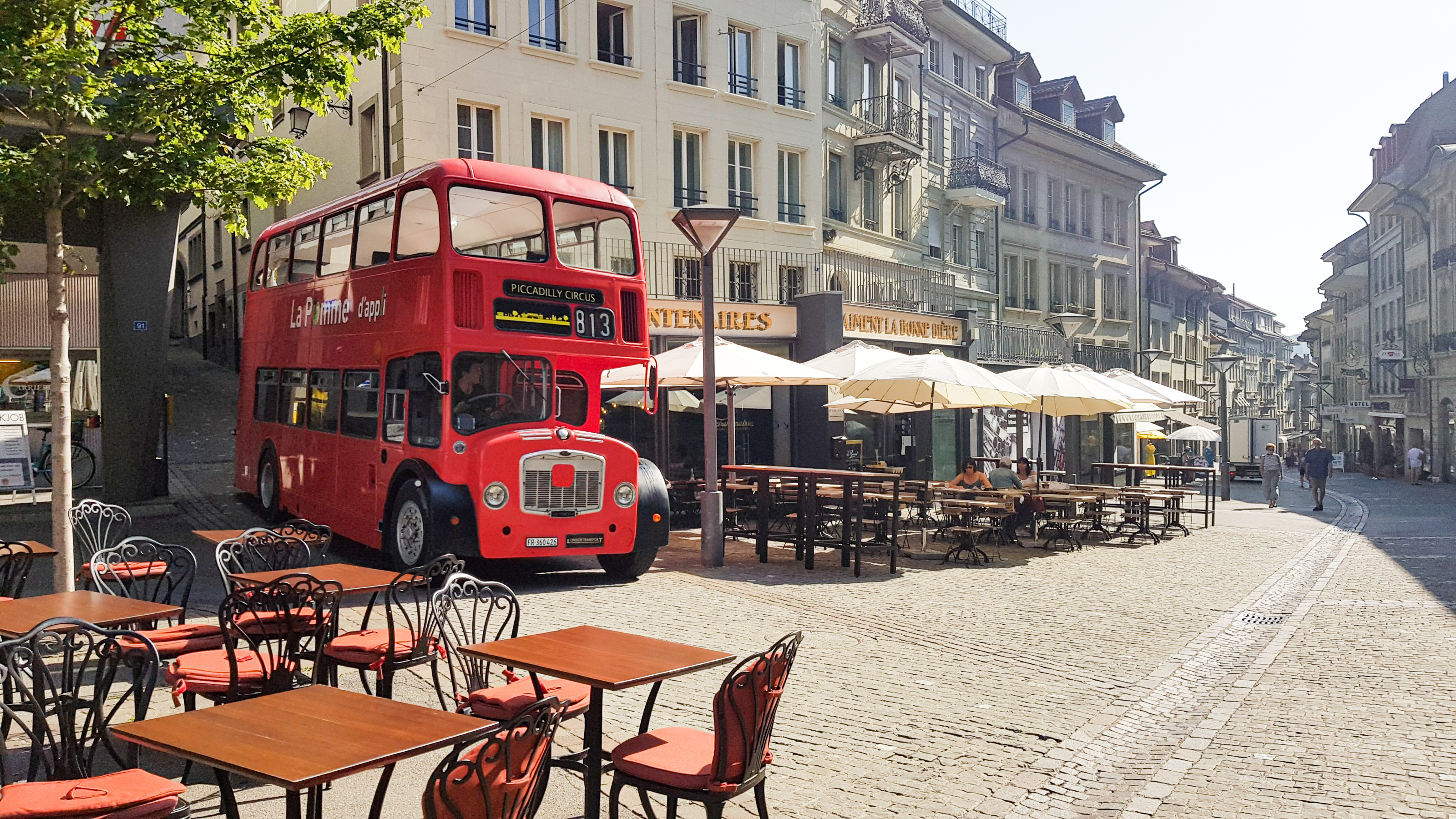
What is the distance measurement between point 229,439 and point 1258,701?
23.9 m

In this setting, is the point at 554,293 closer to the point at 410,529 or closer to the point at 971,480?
the point at 410,529

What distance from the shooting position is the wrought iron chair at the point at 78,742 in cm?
388

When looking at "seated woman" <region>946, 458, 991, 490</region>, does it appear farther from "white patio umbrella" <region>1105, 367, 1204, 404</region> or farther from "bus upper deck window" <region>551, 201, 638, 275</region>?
"bus upper deck window" <region>551, 201, 638, 275</region>

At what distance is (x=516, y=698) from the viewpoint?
18.5 feet

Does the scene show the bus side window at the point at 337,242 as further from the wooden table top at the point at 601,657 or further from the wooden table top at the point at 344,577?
the wooden table top at the point at 601,657

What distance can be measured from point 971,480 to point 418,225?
9611 mm

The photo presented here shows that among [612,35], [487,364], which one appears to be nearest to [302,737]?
[487,364]

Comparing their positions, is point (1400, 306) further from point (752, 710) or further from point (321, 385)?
point (752, 710)

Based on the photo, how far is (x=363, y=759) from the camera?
363 centimetres

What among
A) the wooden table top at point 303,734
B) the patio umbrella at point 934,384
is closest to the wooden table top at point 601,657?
the wooden table top at point 303,734

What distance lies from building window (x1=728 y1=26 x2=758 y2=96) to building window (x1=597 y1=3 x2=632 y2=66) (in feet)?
9.32

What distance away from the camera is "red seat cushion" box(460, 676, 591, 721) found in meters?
5.50

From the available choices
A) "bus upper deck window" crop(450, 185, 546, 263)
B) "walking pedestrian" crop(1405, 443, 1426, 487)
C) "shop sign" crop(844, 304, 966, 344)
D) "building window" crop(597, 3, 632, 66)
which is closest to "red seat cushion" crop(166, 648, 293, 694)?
"bus upper deck window" crop(450, 185, 546, 263)

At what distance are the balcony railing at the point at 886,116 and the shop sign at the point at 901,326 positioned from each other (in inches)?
193
